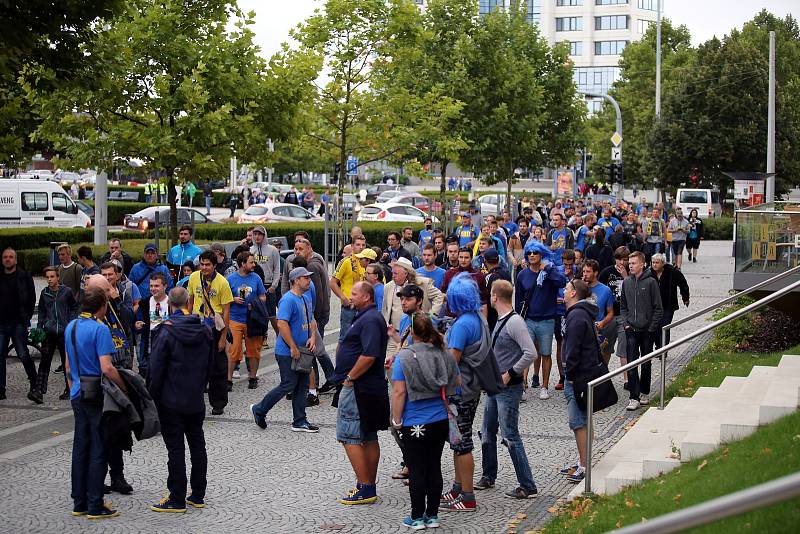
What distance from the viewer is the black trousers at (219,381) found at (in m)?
11.7

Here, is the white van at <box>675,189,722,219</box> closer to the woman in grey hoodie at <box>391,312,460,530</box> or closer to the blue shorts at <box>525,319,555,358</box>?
the blue shorts at <box>525,319,555,358</box>

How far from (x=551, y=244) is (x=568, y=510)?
14.3 metres

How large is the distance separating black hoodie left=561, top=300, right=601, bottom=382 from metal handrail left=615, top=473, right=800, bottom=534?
5.66m

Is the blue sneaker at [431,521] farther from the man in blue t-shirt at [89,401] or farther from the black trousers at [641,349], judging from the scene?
the black trousers at [641,349]

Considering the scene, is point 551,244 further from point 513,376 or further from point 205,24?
point 513,376

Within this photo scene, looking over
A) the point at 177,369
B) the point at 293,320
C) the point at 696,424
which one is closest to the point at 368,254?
the point at 293,320

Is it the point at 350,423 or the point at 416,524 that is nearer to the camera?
the point at 416,524

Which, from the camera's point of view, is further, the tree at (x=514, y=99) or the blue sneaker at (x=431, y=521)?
the tree at (x=514, y=99)

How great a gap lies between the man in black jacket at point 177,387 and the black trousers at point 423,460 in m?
1.79

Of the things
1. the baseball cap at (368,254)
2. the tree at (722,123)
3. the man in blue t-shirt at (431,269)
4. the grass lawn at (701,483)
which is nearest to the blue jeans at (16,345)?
the baseball cap at (368,254)

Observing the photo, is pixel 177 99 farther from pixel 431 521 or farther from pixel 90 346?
pixel 431 521

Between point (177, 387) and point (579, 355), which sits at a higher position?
point (579, 355)

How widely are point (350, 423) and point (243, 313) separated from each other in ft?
17.3

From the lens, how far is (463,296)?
862cm
